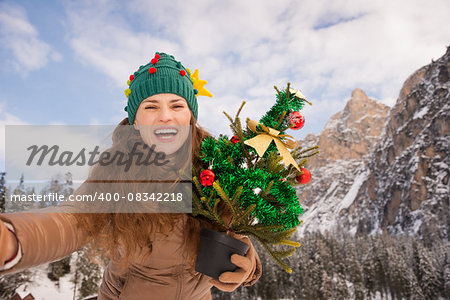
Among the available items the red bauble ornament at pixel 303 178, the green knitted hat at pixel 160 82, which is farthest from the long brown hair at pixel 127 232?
the red bauble ornament at pixel 303 178

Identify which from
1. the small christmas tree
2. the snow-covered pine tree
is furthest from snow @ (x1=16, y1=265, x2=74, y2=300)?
the small christmas tree

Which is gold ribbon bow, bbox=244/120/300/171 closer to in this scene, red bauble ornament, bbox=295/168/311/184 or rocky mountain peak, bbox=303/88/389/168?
red bauble ornament, bbox=295/168/311/184

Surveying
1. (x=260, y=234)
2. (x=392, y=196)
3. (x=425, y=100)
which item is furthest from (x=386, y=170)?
Answer: (x=260, y=234)

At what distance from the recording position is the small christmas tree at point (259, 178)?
1.80 m

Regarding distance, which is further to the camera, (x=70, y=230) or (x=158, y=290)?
(x=158, y=290)

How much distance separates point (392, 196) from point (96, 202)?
99151 millimetres

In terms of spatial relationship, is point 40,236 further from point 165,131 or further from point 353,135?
point 353,135

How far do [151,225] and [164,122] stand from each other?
29.6 inches

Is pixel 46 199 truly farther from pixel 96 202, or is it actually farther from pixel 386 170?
pixel 386 170

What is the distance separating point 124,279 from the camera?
200 centimetres

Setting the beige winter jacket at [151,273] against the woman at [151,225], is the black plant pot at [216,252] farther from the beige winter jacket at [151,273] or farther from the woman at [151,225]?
the beige winter jacket at [151,273]

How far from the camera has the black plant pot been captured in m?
1.79

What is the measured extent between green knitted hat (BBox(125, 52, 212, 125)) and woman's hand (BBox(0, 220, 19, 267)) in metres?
1.34

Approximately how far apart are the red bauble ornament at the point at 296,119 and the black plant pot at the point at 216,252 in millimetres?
895
